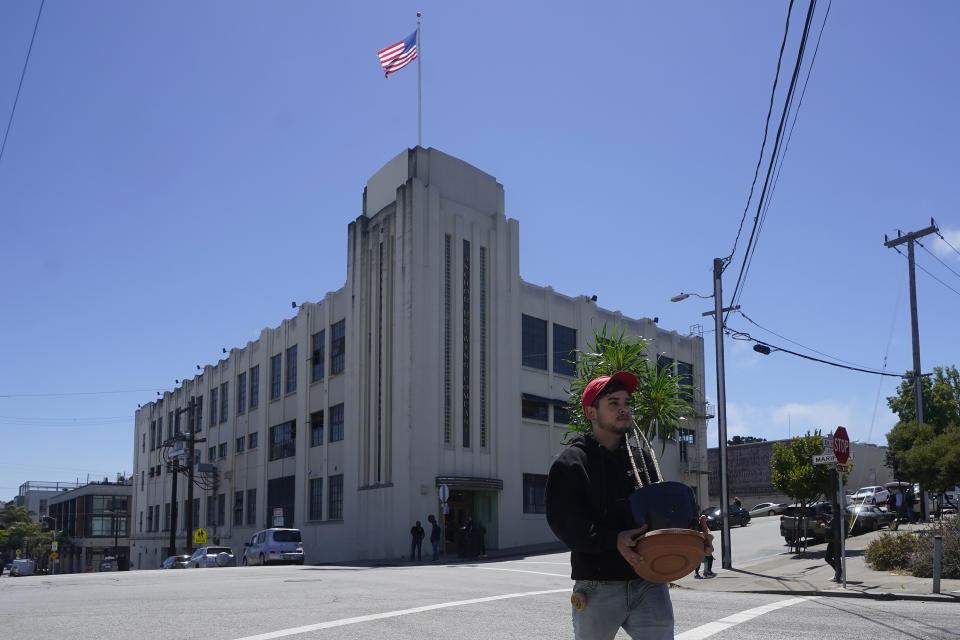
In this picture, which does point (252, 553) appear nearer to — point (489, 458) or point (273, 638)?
point (489, 458)

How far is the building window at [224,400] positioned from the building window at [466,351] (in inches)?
931

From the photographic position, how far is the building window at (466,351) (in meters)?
36.6

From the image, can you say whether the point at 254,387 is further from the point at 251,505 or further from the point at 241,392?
the point at 251,505

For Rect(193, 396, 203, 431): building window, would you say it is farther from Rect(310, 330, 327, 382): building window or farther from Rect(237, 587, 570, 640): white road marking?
Rect(237, 587, 570, 640): white road marking

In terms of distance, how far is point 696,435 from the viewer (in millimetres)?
49938

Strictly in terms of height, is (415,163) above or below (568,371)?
above

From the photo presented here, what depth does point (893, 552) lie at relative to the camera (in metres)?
18.2

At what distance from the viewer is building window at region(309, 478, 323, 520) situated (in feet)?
137

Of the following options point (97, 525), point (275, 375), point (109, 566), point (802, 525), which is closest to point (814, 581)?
point (802, 525)

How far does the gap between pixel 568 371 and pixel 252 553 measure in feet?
53.5

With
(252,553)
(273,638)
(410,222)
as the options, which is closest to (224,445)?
(252,553)

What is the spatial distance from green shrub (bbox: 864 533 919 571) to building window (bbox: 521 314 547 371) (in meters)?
22.6

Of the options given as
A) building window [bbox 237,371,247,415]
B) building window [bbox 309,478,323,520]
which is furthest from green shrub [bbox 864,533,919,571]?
building window [bbox 237,371,247,415]

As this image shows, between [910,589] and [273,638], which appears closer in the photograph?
[273,638]
